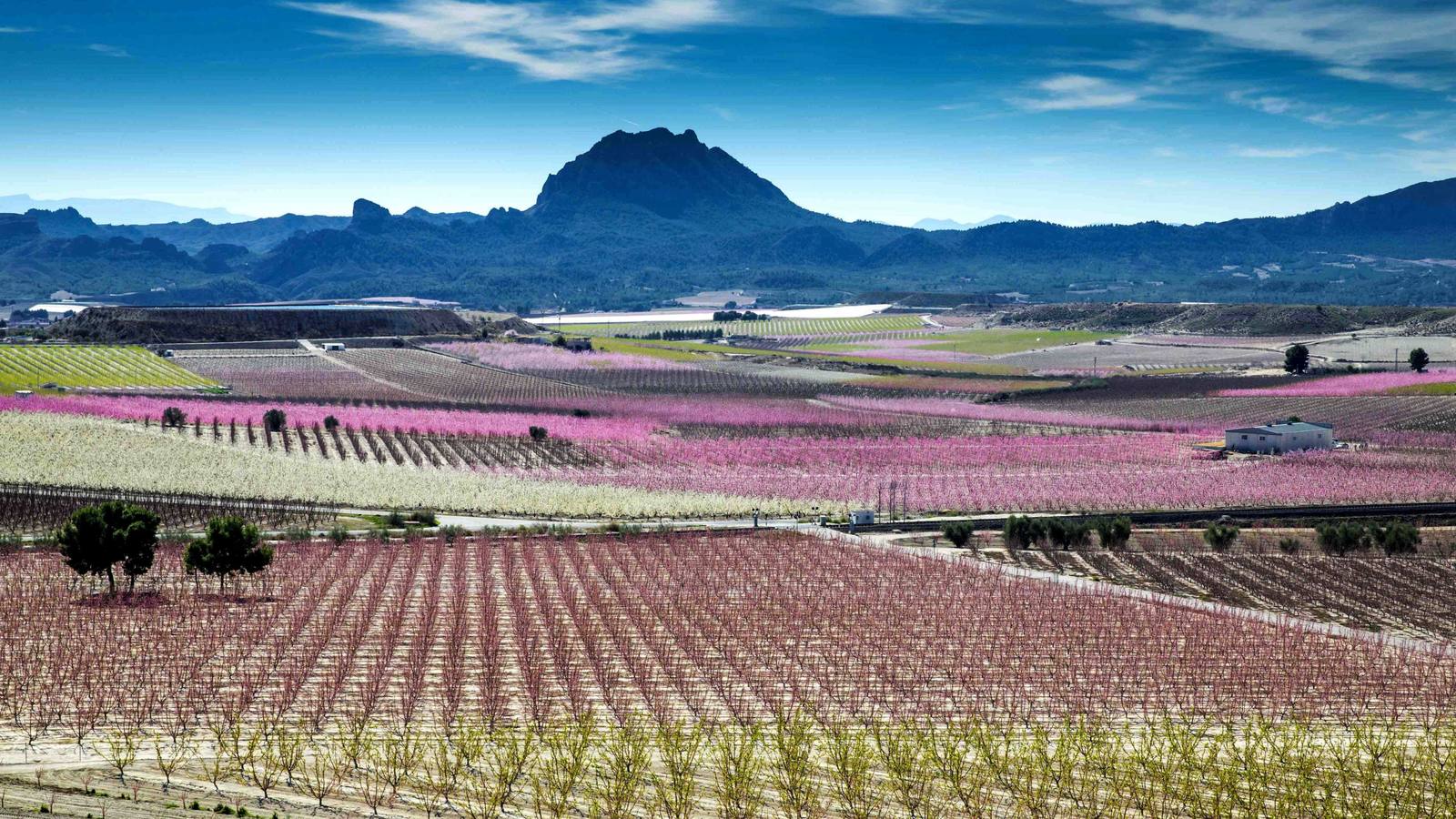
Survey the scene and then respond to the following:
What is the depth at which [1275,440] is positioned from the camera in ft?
265

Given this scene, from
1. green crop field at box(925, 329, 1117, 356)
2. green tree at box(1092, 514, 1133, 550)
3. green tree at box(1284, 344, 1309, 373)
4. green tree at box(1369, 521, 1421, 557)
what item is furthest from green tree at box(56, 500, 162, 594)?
green crop field at box(925, 329, 1117, 356)

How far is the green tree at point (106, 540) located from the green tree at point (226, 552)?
1270mm

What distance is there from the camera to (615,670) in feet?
107

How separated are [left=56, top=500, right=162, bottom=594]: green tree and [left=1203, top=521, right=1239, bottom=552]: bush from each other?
35.3 m

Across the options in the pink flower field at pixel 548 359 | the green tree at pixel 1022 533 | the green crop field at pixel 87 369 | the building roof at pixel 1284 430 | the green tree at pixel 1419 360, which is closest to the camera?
the green tree at pixel 1022 533

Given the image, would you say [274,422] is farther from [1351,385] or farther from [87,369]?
[1351,385]

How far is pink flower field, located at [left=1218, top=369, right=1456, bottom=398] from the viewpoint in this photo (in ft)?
363

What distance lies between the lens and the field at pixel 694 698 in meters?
24.7

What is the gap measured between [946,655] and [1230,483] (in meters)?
37.7

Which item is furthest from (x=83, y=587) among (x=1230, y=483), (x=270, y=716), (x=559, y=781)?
(x=1230, y=483)

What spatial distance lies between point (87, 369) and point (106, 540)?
88.6m

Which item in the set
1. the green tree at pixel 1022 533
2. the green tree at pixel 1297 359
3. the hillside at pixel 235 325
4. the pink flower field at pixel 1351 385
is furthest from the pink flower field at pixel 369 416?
the hillside at pixel 235 325

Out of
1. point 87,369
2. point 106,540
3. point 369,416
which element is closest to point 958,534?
point 106,540

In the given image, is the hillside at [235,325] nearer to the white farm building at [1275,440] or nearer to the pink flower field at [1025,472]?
the pink flower field at [1025,472]
